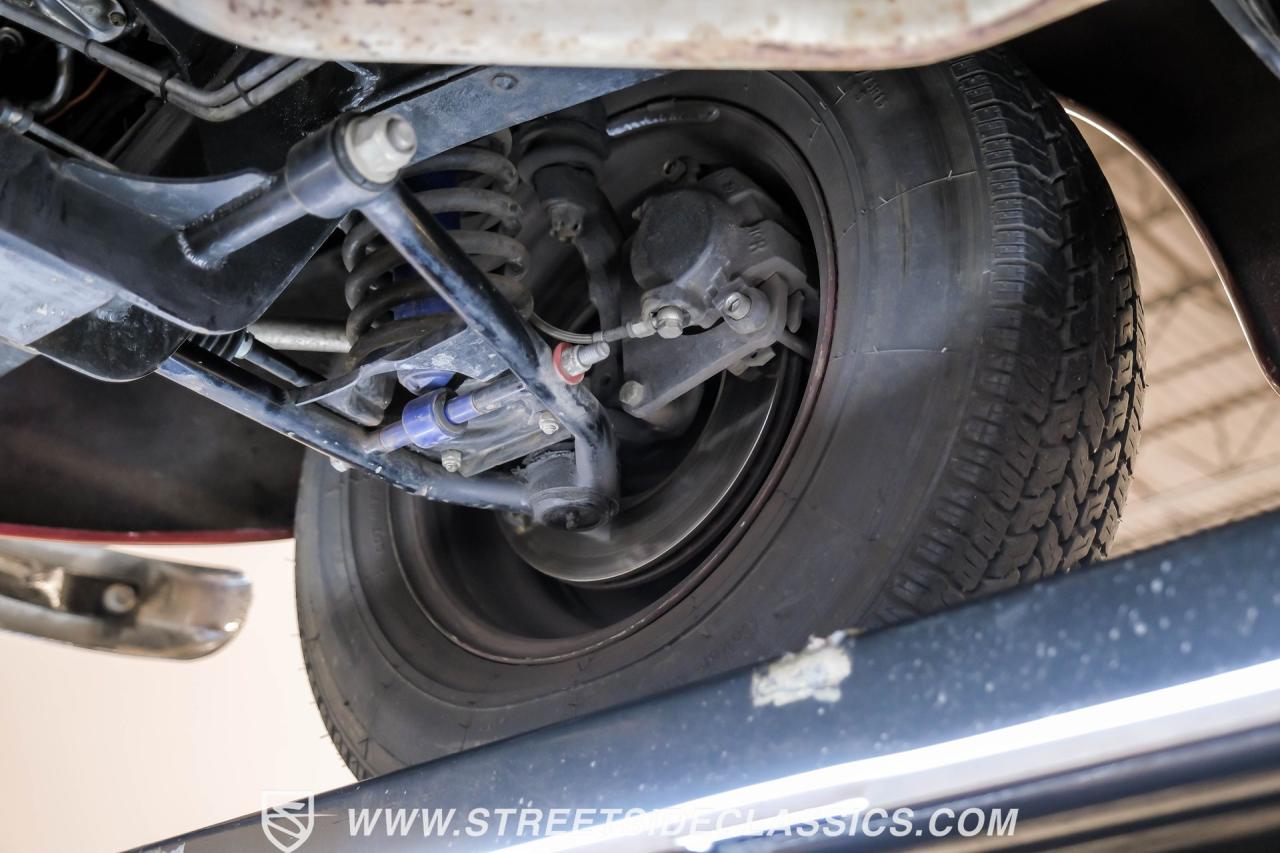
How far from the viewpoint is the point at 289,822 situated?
0.96 meters

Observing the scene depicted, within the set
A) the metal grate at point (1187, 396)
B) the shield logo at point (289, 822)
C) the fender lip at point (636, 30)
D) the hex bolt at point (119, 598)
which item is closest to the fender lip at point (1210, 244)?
the fender lip at point (636, 30)

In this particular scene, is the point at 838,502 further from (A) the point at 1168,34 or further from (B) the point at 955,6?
(A) the point at 1168,34

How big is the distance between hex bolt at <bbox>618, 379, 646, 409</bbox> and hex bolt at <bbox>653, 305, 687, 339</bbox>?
11cm

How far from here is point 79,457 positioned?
167 centimetres

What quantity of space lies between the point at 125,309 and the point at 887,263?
634 millimetres

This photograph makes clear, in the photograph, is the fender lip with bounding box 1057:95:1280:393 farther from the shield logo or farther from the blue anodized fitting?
the shield logo

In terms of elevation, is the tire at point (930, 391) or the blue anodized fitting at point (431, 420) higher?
the blue anodized fitting at point (431, 420)

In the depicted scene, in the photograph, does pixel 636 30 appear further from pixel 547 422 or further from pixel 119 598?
pixel 119 598

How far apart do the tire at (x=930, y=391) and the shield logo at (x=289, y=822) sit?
0.73ft

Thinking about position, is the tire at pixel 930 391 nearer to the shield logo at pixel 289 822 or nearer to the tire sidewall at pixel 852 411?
the tire sidewall at pixel 852 411

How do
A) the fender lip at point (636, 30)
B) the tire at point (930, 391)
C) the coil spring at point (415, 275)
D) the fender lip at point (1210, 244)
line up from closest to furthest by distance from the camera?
the fender lip at point (636, 30) < the tire at point (930, 391) < the coil spring at point (415, 275) < the fender lip at point (1210, 244)

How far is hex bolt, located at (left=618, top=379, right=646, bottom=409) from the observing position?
124 cm

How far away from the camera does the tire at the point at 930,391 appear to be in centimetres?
94

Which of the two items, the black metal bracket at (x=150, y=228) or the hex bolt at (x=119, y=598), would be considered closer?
the black metal bracket at (x=150, y=228)
